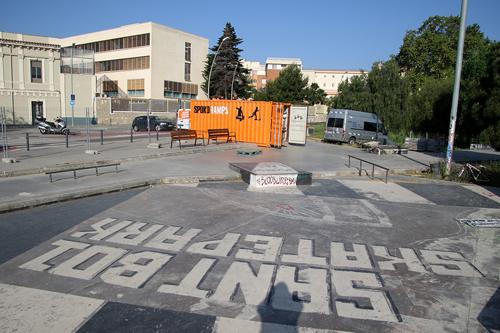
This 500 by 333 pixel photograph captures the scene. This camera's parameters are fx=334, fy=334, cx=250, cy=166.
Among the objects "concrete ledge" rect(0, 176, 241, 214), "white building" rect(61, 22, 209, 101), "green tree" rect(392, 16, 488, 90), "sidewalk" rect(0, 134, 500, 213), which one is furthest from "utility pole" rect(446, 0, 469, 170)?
"white building" rect(61, 22, 209, 101)

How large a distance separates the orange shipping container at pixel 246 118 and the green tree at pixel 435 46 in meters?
35.6

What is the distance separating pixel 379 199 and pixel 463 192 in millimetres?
3443

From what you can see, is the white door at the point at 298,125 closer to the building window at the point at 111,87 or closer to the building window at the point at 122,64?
the building window at the point at 122,64

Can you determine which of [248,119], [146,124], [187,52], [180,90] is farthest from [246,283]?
[187,52]

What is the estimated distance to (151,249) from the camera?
5.70 meters

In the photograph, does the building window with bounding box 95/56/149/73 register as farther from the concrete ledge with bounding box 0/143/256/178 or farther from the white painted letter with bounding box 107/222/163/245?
the white painted letter with bounding box 107/222/163/245

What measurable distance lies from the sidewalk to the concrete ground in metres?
0.10

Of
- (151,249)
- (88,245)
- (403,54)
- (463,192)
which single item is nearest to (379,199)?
(463,192)

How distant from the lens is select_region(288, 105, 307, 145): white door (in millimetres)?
20888

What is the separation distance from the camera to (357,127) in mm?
22844

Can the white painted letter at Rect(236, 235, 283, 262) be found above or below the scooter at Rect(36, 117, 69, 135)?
below

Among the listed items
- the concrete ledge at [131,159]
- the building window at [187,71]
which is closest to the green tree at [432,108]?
the concrete ledge at [131,159]

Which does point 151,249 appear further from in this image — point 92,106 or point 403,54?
point 403,54

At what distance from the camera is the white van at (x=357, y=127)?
2272cm
